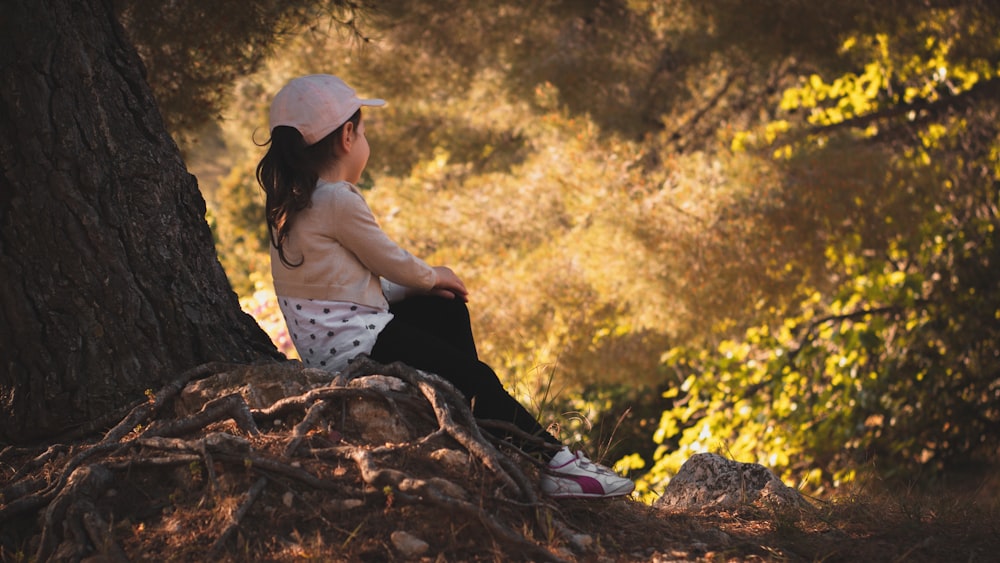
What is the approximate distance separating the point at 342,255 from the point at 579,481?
0.85 metres

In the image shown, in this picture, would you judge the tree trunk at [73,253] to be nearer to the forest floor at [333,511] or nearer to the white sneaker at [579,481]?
the forest floor at [333,511]

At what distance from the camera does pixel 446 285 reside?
276 cm

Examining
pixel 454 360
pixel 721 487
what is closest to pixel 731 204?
pixel 721 487

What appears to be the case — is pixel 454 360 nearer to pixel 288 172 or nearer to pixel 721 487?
pixel 288 172

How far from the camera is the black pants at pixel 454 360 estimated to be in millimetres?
2555

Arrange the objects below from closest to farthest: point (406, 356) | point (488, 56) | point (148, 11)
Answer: point (406, 356) → point (148, 11) → point (488, 56)

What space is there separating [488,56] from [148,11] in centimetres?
382

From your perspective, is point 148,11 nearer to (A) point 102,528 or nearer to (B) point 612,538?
(A) point 102,528

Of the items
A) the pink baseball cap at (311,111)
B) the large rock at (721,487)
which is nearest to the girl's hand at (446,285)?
the pink baseball cap at (311,111)

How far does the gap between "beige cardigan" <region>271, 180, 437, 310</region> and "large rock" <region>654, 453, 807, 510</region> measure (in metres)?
1.03

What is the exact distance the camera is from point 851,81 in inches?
265

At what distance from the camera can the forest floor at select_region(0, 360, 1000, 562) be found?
2.12 meters

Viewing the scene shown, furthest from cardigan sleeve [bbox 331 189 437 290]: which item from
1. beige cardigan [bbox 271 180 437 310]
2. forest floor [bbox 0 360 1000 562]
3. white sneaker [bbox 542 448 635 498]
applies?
white sneaker [bbox 542 448 635 498]

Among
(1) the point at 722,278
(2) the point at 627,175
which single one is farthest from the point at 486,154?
(1) the point at 722,278
